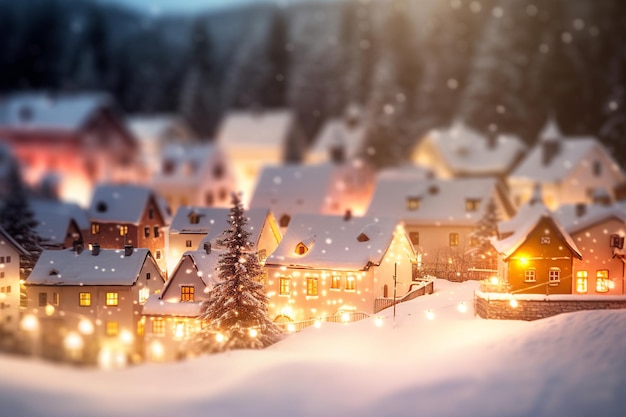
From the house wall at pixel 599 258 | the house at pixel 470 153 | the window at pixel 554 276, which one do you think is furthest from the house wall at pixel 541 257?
the house at pixel 470 153

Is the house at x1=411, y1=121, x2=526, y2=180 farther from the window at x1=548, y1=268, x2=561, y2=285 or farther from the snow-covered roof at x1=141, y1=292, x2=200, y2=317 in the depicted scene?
the snow-covered roof at x1=141, y1=292, x2=200, y2=317

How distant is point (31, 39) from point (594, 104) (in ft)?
263

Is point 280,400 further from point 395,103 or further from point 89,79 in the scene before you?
point 89,79

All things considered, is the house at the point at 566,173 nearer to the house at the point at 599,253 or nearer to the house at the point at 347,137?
the house at the point at 599,253

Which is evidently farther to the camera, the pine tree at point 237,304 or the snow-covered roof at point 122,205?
the snow-covered roof at point 122,205

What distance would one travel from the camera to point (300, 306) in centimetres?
3591

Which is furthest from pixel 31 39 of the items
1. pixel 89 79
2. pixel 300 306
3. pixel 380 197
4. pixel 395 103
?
pixel 300 306

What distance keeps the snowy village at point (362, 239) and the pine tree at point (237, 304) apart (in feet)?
0.33

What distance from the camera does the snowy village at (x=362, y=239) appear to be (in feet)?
84.2

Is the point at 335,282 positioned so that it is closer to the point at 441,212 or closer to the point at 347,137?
the point at 441,212

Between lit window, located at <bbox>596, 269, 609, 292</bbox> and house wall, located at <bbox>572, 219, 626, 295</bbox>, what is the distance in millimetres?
70

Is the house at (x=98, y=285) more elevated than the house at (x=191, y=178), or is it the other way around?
the house at (x=191, y=178)

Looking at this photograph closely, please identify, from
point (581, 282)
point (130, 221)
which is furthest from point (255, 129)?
point (581, 282)

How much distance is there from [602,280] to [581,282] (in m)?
1.12
